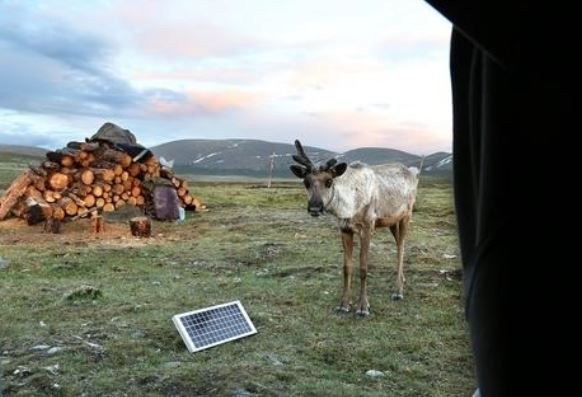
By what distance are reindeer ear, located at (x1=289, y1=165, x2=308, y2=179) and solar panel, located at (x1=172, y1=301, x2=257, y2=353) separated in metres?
0.52

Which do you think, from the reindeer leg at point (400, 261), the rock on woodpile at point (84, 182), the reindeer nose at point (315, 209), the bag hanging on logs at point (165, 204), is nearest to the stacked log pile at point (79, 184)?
the rock on woodpile at point (84, 182)

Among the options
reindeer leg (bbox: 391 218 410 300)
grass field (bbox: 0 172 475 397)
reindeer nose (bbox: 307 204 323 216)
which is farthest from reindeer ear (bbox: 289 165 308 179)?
reindeer leg (bbox: 391 218 410 300)

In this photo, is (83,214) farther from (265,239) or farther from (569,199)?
(569,199)

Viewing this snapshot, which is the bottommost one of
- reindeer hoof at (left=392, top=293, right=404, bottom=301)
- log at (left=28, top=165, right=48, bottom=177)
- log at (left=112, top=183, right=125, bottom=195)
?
reindeer hoof at (left=392, top=293, right=404, bottom=301)

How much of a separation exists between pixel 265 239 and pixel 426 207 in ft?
5.36

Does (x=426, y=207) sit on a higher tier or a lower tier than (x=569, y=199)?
lower

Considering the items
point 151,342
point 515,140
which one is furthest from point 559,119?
point 151,342

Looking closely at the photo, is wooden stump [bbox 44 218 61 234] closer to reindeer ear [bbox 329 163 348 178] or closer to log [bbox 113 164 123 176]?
log [bbox 113 164 123 176]

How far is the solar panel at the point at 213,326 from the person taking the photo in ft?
6.30

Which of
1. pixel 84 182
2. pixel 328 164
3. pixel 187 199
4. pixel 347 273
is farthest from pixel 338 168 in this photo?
pixel 187 199

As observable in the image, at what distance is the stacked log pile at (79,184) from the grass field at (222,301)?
0.35m

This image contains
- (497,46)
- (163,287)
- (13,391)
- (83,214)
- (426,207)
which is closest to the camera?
(497,46)

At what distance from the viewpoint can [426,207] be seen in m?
5.08

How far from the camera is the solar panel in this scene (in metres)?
1.92
